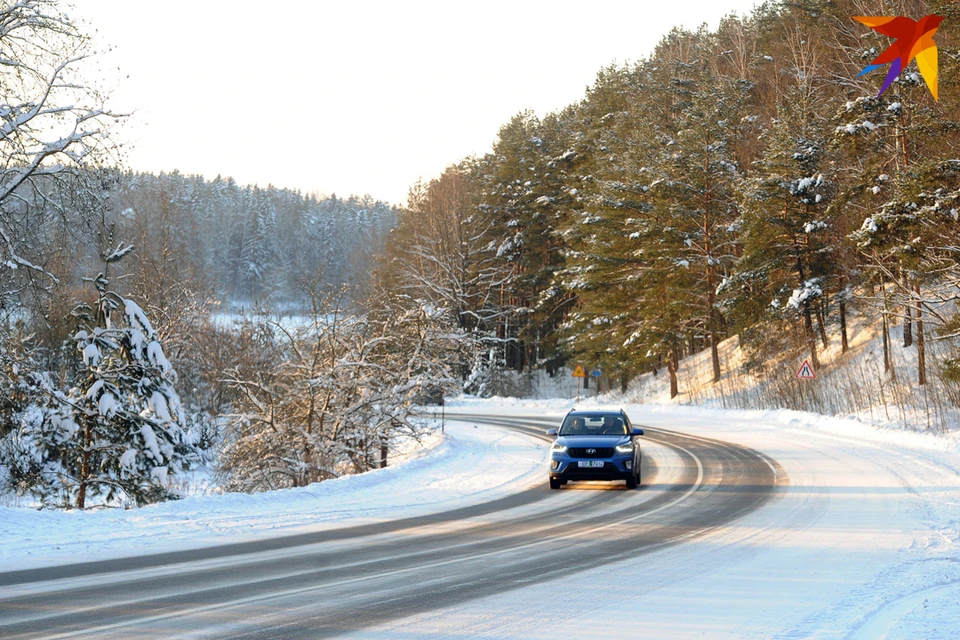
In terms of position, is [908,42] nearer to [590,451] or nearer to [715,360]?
[590,451]

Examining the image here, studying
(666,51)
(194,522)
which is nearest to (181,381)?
(194,522)

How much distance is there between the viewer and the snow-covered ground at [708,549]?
7367mm

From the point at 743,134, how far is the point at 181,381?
3683cm

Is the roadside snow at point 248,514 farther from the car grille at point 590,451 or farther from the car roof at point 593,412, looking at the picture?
the car roof at point 593,412

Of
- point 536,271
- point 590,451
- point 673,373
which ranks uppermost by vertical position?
point 536,271

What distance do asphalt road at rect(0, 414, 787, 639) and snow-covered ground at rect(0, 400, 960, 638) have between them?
1.91ft

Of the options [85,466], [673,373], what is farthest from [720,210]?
[85,466]

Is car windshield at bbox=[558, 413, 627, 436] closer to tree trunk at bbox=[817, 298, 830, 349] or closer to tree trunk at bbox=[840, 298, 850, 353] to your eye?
tree trunk at bbox=[817, 298, 830, 349]

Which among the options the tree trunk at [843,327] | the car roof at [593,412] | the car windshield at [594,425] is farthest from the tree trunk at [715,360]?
the car windshield at [594,425]

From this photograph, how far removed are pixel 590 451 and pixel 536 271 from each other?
51781 millimetres

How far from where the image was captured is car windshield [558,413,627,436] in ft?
63.1

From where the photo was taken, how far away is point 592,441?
1841cm

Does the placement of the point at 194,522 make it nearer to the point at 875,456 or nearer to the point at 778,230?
the point at 875,456

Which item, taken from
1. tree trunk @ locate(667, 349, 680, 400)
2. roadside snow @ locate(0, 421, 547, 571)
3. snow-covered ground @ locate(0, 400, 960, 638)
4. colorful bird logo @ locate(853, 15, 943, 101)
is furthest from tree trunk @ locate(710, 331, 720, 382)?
colorful bird logo @ locate(853, 15, 943, 101)
